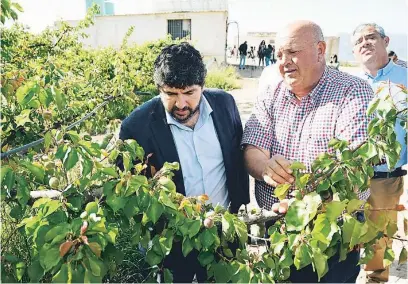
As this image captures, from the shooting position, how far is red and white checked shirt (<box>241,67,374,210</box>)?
202 cm

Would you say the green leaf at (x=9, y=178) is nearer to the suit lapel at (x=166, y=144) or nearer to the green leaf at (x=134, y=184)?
the green leaf at (x=134, y=184)

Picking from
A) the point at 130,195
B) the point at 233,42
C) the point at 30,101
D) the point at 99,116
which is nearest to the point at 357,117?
the point at 130,195

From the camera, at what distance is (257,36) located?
34.7 m

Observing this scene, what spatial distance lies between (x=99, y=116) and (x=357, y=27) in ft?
8.35

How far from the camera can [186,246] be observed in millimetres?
1520

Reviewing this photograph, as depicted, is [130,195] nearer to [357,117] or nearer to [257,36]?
[357,117]

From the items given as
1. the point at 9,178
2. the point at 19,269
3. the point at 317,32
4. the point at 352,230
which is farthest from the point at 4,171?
the point at 317,32

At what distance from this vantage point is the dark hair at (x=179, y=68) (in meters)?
2.17

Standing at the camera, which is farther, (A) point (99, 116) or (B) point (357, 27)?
(A) point (99, 116)

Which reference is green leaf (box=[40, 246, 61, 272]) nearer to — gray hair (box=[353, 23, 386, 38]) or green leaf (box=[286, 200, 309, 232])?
green leaf (box=[286, 200, 309, 232])

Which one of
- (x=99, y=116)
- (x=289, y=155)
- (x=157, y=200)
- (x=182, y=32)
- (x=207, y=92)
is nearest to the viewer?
(x=157, y=200)

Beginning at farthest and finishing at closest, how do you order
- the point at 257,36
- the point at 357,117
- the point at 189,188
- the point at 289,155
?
the point at 257,36, the point at 189,188, the point at 289,155, the point at 357,117

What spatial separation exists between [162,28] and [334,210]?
27182mm

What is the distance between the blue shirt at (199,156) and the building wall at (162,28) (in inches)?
878
